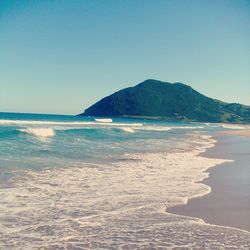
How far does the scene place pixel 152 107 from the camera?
197125 millimetres

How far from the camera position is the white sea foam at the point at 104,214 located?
5630 millimetres

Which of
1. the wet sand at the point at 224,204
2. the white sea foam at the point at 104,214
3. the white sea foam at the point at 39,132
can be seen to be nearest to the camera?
the white sea foam at the point at 104,214

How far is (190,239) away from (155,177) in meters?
5.95

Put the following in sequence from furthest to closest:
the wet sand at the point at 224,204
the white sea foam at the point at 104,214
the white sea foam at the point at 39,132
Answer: the white sea foam at the point at 39,132 < the wet sand at the point at 224,204 < the white sea foam at the point at 104,214

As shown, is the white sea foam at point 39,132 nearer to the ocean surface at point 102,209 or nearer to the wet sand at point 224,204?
the ocean surface at point 102,209

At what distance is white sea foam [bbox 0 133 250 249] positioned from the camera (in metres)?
5.63

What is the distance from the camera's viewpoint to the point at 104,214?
7191mm

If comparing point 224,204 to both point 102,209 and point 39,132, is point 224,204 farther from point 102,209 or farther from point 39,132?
point 39,132

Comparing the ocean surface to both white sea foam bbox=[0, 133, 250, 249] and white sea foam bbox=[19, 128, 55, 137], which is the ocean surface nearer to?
white sea foam bbox=[0, 133, 250, 249]

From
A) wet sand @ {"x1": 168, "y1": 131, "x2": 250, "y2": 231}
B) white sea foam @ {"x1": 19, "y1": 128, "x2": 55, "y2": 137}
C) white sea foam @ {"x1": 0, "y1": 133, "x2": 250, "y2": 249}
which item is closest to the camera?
white sea foam @ {"x1": 0, "y1": 133, "x2": 250, "y2": 249}

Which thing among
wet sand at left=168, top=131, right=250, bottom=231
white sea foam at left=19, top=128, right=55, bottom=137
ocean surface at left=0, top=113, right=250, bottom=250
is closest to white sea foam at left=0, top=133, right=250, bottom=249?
ocean surface at left=0, top=113, right=250, bottom=250

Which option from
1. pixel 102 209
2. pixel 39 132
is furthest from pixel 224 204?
pixel 39 132

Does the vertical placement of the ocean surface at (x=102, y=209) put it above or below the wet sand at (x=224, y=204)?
below

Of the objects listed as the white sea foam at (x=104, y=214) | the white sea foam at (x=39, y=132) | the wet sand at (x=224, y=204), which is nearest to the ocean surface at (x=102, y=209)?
the white sea foam at (x=104, y=214)
